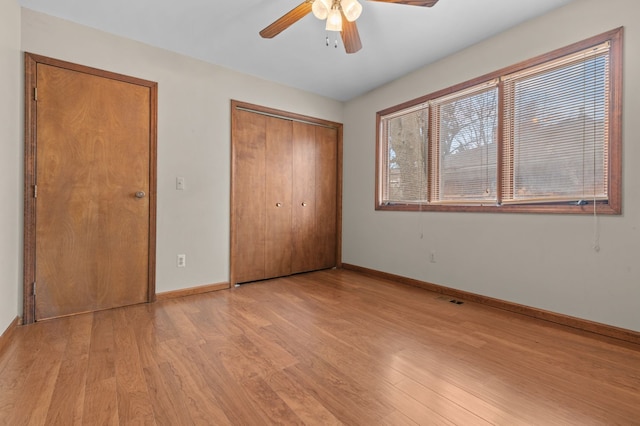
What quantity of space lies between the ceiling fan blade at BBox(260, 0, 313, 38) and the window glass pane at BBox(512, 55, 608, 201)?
1932 millimetres

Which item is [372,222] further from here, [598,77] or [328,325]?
[598,77]

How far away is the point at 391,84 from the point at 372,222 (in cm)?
173

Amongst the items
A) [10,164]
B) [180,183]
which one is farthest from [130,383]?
[180,183]

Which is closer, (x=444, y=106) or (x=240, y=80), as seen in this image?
(x=444, y=106)

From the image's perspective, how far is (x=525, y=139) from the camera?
8.14 feet

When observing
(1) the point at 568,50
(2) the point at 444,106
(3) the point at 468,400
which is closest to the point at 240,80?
(2) the point at 444,106

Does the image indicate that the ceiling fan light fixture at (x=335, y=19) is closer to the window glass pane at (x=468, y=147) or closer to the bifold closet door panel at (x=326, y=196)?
the window glass pane at (x=468, y=147)

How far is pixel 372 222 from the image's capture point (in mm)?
3842

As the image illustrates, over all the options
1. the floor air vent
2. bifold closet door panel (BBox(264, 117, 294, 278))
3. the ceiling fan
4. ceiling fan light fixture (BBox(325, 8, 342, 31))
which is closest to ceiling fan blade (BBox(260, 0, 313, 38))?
the ceiling fan

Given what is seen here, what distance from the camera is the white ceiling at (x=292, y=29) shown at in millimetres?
2209

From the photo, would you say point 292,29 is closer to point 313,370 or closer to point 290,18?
point 290,18

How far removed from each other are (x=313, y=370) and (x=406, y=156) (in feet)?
8.77

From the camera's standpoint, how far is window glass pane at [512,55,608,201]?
6.97 ft

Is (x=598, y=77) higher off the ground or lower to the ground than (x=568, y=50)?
lower
